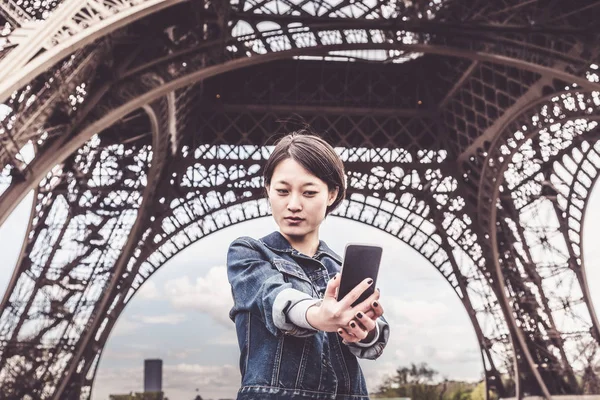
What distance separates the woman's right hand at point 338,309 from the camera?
174 centimetres

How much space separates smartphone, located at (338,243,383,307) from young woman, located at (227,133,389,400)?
0.8 inches

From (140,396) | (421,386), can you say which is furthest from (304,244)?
(421,386)

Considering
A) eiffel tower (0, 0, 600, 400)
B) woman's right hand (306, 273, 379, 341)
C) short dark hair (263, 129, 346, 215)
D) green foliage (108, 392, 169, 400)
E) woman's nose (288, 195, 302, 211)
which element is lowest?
woman's right hand (306, 273, 379, 341)

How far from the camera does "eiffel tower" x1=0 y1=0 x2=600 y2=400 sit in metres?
16.9

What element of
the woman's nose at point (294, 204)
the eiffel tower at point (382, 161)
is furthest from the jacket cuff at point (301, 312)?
the eiffel tower at point (382, 161)

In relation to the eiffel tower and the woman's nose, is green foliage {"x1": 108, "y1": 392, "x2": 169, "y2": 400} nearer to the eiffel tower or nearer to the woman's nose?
the eiffel tower

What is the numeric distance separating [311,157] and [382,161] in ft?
81.9

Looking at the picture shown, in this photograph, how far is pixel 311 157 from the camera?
2.17 m

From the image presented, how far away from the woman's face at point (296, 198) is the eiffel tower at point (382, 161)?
14.0 metres

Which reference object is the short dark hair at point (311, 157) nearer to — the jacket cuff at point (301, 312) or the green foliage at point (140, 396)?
the jacket cuff at point (301, 312)

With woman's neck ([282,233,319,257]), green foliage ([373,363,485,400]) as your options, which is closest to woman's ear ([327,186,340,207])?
woman's neck ([282,233,319,257])

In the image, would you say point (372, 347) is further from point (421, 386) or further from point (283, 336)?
point (421, 386)

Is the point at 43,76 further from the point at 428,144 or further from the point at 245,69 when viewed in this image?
the point at 428,144

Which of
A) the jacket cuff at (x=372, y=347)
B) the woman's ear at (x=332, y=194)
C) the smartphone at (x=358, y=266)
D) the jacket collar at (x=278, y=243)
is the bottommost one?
the jacket cuff at (x=372, y=347)
